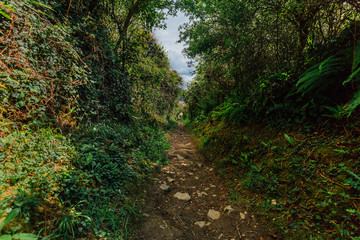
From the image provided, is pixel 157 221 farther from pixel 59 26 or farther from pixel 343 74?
pixel 59 26

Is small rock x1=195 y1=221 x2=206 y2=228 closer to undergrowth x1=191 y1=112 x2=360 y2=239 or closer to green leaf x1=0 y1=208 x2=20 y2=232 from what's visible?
undergrowth x1=191 y1=112 x2=360 y2=239

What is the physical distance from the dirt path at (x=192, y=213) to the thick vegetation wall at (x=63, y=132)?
0.36 meters

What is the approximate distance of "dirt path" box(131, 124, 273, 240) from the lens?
1997 mm

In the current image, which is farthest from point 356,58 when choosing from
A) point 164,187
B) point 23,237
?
point 23,237

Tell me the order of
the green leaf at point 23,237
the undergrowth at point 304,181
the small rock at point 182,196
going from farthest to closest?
the small rock at point 182,196, the undergrowth at point 304,181, the green leaf at point 23,237

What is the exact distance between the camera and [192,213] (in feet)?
8.10

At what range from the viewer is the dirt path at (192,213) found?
2.00m

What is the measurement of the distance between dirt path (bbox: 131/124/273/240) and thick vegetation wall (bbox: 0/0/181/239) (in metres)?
0.36

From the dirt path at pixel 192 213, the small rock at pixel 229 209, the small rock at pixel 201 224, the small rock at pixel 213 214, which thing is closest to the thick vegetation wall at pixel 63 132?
the dirt path at pixel 192 213

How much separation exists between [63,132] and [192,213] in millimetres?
2843

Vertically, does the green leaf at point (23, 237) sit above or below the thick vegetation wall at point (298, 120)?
below

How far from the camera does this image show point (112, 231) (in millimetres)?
1725

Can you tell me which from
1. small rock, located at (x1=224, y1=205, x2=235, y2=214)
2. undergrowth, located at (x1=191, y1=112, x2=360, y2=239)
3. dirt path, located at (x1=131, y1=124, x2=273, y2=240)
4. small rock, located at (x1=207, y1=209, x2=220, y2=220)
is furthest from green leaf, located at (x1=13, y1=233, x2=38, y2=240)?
undergrowth, located at (x1=191, y1=112, x2=360, y2=239)

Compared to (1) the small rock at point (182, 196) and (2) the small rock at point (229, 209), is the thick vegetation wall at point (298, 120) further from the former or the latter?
(1) the small rock at point (182, 196)
